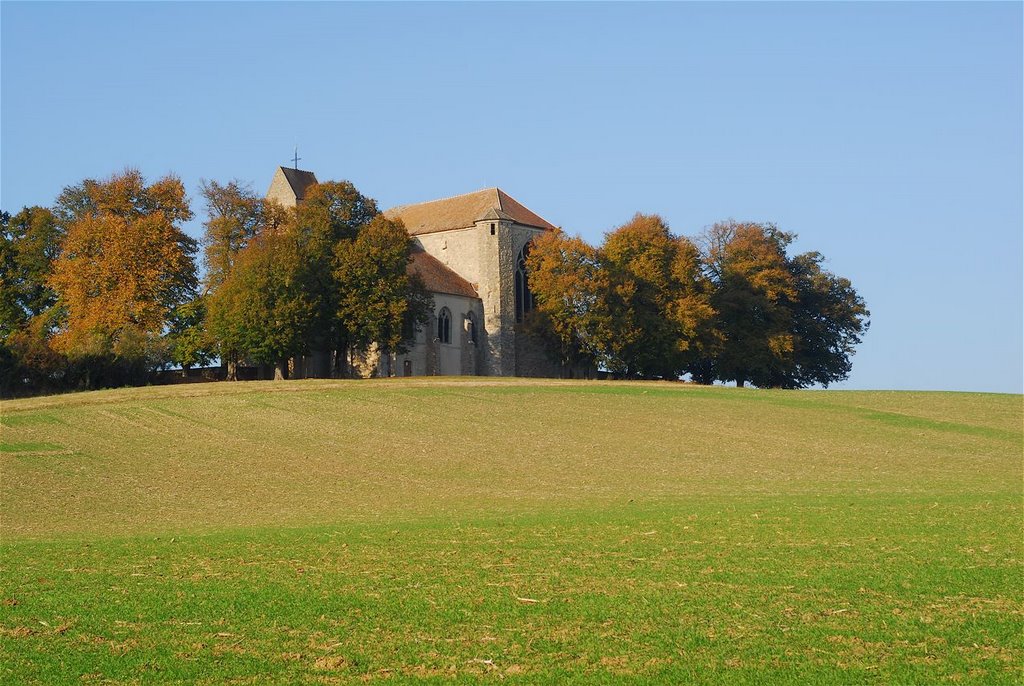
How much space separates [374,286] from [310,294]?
392 centimetres

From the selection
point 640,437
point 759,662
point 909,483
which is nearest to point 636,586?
point 759,662

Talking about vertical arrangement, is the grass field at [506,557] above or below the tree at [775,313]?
below

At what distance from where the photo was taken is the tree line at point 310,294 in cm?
6469

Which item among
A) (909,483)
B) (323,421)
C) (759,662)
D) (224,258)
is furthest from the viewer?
(224,258)

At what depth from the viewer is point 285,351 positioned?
64.8 metres

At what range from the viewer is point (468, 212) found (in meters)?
84.9

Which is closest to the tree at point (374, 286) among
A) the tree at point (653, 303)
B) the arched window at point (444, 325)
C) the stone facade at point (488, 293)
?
the stone facade at point (488, 293)

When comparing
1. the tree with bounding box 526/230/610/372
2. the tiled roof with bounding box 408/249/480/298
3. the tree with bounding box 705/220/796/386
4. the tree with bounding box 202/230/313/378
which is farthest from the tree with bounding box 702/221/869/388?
the tree with bounding box 202/230/313/378

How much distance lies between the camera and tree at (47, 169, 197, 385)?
64.9m

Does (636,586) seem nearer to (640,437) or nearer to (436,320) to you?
(640,437)

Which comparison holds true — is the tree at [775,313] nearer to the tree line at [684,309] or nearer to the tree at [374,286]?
the tree line at [684,309]

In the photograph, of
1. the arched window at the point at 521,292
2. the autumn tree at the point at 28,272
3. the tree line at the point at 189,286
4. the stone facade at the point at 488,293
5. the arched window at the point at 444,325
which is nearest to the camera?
the tree line at the point at 189,286

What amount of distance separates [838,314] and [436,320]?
3187 centimetres

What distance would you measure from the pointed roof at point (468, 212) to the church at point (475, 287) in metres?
0.10
